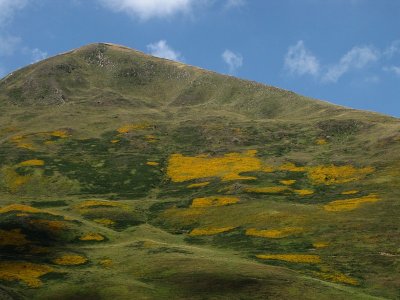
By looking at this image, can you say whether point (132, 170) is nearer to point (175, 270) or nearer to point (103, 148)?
point (103, 148)

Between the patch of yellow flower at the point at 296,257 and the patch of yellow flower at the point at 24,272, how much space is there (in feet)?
96.3

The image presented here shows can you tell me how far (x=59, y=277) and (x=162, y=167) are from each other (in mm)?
83322

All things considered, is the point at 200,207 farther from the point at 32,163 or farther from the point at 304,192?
the point at 32,163

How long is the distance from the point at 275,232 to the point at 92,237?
29.8 metres

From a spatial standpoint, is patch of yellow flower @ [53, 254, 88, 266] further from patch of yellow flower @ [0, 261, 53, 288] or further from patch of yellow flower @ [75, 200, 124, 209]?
patch of yellow flower @ [75, 200, 124, 209]

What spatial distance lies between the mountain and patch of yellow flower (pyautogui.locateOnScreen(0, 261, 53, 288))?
8.9 inches

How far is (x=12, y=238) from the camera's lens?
7512cm

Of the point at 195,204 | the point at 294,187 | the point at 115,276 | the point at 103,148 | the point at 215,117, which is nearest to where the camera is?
the point at 115,276

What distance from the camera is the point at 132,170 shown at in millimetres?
140250

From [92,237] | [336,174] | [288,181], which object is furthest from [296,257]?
[336,174]

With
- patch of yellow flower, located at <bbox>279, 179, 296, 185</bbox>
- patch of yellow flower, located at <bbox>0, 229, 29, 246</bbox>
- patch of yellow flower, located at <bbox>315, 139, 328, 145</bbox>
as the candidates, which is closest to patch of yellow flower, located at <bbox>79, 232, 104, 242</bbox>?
patch of yellow flower, located at <bbox>0, 229, 29, 246</bbox>

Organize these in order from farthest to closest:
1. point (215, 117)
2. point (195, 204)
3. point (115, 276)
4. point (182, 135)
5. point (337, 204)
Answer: point (215, 117) < point (182, 135) < point (195, 204) < point (337, 204) < point (115, 276)

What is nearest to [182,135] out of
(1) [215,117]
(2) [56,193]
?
(1) [215,117]

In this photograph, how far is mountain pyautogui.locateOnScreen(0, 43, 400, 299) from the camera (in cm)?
5903
